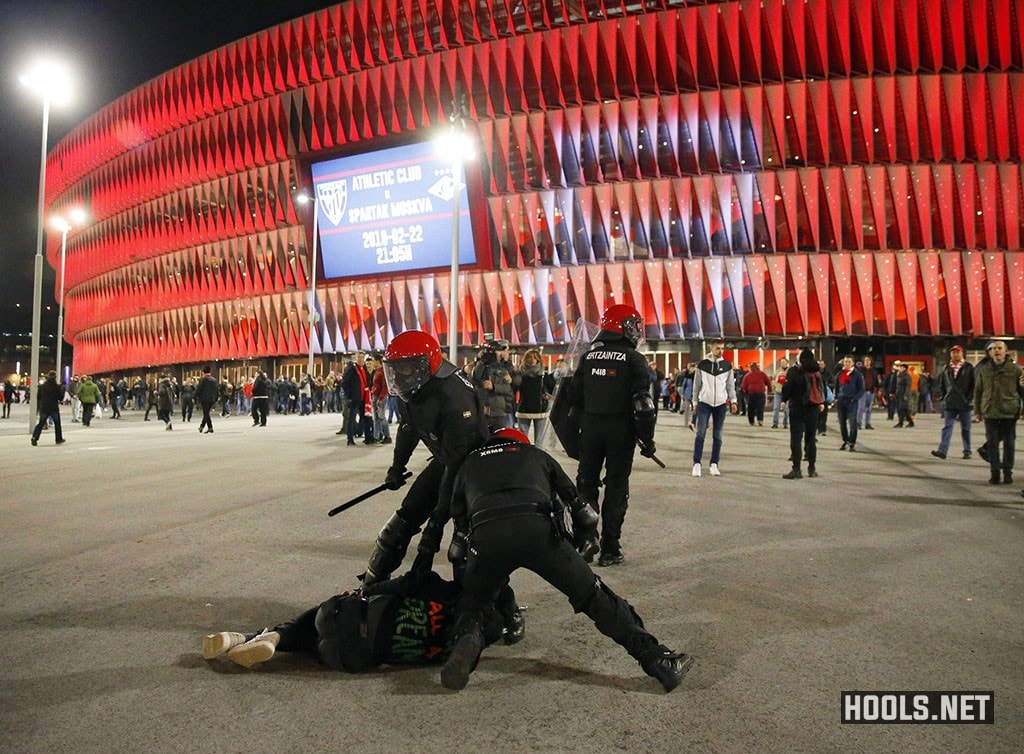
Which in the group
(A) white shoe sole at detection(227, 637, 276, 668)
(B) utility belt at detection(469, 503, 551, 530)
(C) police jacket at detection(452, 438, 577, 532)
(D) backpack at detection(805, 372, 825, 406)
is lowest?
(A) white shoe sole at detection(227, 637, 276, 668)

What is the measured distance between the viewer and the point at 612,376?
563 centimetres

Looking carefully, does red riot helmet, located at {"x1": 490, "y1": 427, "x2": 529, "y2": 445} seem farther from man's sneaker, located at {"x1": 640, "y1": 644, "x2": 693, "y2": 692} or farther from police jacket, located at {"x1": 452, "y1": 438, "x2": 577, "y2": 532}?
man's sneaker, located at {"x1": 640, "y1": 644, "x2": 693, "y2": 692}

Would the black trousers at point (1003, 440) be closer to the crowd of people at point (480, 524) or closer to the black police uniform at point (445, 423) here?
the crowd of people at point (480, 524)

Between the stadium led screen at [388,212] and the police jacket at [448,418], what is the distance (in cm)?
3783

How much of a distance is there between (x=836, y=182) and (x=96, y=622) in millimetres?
37768

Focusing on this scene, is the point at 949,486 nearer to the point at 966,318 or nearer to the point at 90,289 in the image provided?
the point at 966,318

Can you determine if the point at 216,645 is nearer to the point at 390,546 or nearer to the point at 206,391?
the point at 390,546

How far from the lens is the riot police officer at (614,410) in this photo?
18.2 feet

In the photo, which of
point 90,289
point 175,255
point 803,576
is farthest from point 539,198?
point 90,289

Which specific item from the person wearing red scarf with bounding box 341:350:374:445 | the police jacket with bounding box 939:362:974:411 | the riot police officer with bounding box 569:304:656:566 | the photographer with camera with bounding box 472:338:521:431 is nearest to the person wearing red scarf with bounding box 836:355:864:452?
the police jacket with bounding box 939:362:974:411

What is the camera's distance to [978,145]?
34.4m

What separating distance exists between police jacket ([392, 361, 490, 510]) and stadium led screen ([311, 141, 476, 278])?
37.8 metres

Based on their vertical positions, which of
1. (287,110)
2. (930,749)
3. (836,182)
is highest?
(287,110)

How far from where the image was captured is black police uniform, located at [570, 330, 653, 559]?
5582 millimetres
